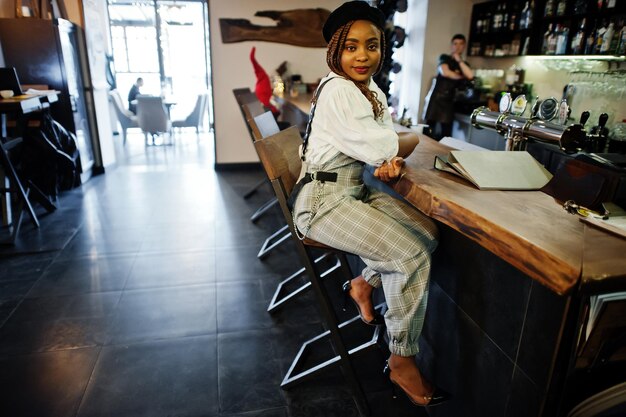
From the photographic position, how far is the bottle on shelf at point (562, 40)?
13.5ft

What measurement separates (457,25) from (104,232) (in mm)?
4815

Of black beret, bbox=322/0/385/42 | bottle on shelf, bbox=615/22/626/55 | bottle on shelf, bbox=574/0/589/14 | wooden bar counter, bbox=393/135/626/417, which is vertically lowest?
wooden bar counter, bbox=393/135/626/417

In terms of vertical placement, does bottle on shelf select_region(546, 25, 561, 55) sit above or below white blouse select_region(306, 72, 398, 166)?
above

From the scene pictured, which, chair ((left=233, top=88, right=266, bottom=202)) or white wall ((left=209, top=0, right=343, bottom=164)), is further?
white wall ((left=209, top=0, right=343, bottom=164))

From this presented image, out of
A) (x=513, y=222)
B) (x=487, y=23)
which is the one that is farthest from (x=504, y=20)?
(x=513, y=222)

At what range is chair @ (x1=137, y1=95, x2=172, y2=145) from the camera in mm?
6340

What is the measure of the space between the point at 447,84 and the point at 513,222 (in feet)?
14.3

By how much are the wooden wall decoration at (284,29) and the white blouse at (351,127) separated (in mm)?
3869

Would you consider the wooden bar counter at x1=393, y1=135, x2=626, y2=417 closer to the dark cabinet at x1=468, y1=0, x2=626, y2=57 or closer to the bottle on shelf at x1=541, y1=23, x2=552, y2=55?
the dark cabinet at x1=468, y1=0, x2=626, y2=57

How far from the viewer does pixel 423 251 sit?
124 cm

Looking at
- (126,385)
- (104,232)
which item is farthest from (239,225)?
(126,385)

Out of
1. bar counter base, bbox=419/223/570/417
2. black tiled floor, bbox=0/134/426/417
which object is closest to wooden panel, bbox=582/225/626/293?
bar counter base, bbox=419/223/570/417

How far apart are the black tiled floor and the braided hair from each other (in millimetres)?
1141

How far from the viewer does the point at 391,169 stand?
1.29 meters
